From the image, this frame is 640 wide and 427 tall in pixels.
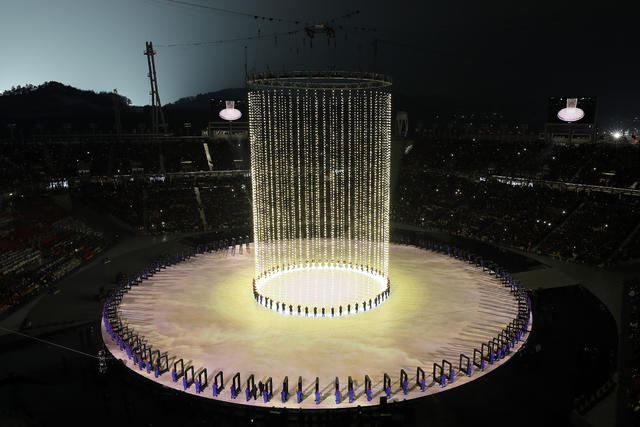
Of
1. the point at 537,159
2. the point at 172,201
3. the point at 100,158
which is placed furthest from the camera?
the point at 100,158

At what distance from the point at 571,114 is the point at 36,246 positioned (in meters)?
51.3

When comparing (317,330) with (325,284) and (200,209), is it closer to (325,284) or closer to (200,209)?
(325,284)

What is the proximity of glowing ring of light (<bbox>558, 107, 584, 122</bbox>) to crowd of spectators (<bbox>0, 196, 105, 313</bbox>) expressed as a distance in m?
47.3

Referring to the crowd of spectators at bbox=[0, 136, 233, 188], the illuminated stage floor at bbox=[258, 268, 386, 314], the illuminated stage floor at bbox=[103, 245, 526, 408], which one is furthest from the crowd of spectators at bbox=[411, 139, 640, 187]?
the crowd of spectators at bbox=[0, 136, 233, 188]

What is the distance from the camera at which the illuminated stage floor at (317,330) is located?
825 inches

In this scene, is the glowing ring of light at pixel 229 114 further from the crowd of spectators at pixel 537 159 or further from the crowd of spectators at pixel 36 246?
the crowd of spectators at pixel 36 246

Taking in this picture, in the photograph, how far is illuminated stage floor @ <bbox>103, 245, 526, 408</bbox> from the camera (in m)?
21.0

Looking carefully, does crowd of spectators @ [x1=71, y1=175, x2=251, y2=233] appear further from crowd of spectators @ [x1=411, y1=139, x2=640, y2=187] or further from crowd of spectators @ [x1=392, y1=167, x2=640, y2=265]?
crowd of spectators @ [x1=411, y1=139, x2=640, y2=187]

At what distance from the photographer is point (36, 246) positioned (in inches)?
1362

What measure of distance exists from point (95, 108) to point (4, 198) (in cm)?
9347

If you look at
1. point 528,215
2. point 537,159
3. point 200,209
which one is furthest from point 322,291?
point 537,159

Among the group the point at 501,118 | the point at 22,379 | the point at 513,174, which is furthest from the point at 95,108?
the point at 22,379

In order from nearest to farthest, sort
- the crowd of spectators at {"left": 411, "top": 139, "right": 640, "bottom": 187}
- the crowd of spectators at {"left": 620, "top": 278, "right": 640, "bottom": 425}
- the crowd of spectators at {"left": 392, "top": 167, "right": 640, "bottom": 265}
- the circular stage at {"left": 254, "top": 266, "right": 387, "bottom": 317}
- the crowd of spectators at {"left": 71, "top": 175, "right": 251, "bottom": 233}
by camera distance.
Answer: the crowd of spectators at {"left": 620, "top": 278, "right": 640, "bottom": 425}, the circular stage at {"left": 254, "top": 266, "right": 387, "bottom": 317}, the crowd of spectators at {"left": 392, "top": 167, "right": 640, "bottom": 265}, the crowd of spectators at {"left": 411, "top": 139, "right": 640, "bottom": 187}, the crowd of spectators at {"left": 71, "top": 175, "right": 251, "bottom": 233}

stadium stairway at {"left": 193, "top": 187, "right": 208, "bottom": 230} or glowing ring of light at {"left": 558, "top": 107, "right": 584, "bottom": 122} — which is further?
glowing ring of light at {"left": 558, "top": 107, "right": 584, "bottom": 122}
